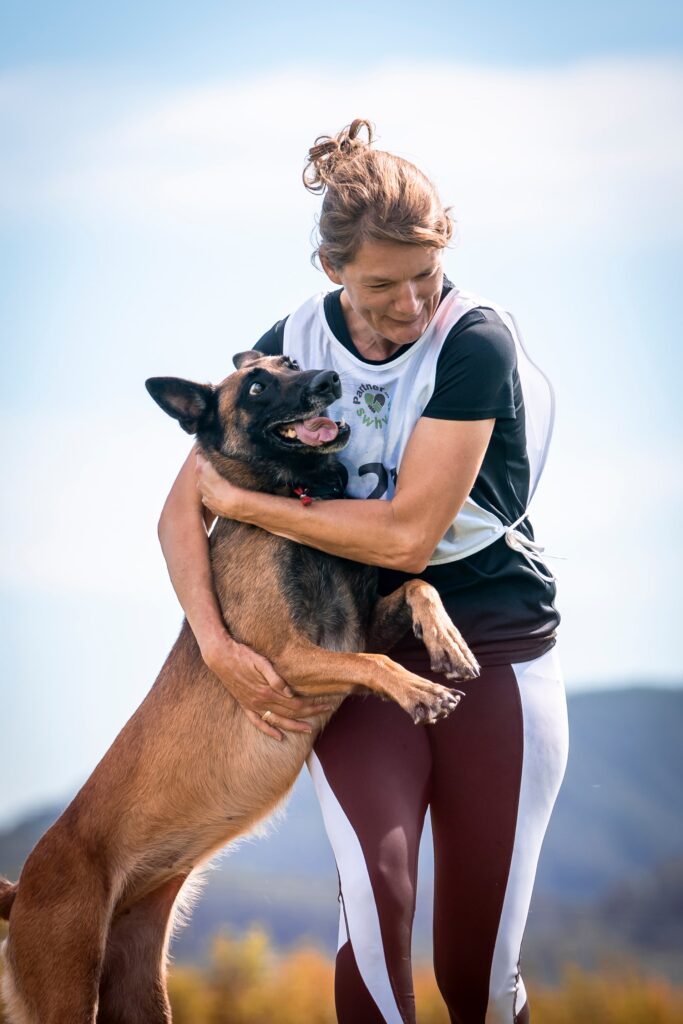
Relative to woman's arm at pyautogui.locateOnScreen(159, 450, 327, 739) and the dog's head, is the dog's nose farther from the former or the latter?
woman's arm at pyautogui.locateOnScreen(159, 450, 327, 739)

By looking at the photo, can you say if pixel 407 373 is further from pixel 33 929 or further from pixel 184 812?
pixel 33 929

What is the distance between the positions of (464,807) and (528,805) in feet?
0.47

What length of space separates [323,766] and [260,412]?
3.09ft

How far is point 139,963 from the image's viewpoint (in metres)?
2.55

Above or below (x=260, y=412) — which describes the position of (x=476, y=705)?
below

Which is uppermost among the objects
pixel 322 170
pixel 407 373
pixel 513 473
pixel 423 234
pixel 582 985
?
pixel 322 170

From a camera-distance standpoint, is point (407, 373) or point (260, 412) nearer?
point (407, 373)

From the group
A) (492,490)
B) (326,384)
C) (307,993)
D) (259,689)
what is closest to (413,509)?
(492,490)

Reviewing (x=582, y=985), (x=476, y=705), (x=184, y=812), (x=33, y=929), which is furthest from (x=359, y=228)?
(x=582, y=985)

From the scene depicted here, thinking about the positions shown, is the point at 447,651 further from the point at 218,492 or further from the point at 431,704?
the point at 218,492

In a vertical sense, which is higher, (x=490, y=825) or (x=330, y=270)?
(x=330, y=270)

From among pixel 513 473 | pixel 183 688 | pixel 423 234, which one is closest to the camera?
pixel 423 234

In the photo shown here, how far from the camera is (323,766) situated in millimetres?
2289

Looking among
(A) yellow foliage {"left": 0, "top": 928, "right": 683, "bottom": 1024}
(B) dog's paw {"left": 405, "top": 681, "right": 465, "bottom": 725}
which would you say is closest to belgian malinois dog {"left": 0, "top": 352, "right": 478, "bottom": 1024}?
(B) dog's paw {"left": 405, "top": 681, "right": 465, "bottom": 725}
